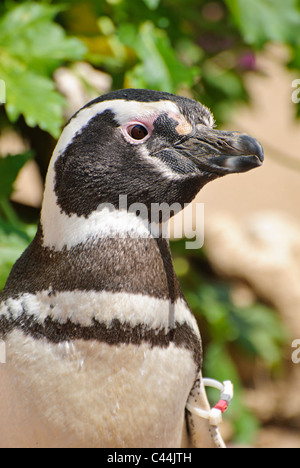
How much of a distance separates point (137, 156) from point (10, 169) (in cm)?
60

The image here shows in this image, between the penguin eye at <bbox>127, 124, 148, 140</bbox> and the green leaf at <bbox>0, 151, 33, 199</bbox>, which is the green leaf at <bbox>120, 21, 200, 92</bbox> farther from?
the penguin eye at <bbox>127, 124, 148, 140</bbox>

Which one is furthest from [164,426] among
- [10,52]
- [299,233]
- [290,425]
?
[299,233]

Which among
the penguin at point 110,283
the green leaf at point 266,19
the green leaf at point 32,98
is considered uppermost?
the green leaf at point 266,19

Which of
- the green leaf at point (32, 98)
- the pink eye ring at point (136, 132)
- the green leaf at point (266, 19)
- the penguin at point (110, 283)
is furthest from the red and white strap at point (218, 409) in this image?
the green leaf at point (266, 19)

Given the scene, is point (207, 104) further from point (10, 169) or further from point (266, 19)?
point (10, 169)

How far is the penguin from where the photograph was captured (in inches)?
38.7

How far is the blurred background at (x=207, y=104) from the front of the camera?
153cm

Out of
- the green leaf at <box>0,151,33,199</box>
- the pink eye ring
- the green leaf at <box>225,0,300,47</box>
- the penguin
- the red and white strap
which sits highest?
the green leaf at <box>225,0,300,47</box>

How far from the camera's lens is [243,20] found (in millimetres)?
1729

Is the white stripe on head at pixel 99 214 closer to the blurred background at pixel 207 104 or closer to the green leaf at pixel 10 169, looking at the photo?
the blurred background at pixel 207 104

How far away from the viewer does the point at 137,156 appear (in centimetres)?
100

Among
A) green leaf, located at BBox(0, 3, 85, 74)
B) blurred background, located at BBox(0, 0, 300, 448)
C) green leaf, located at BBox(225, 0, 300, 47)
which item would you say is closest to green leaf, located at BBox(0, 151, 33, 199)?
blurred background, located at BBox(0, 0, 300, 448)

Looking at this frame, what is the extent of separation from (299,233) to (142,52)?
171 cm

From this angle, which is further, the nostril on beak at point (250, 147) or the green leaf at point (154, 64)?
the green leaf at point (154, 64)
